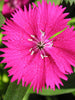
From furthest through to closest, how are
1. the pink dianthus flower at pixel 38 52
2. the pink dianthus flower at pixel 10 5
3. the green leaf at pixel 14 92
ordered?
the pink dianthus flower at pixel 10 5
the green leaf at pixel 14 92
the pink dianthus flower at pixel 38 52

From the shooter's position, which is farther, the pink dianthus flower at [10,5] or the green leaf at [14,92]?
the pink dianthus flower at [10,5]

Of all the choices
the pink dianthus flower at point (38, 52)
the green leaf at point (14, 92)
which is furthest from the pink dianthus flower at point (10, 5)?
the green leaf at point (14, 92)

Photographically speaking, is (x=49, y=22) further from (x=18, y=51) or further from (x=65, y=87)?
(x=65, y=87)

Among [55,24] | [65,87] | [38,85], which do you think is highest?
A: [55,24]

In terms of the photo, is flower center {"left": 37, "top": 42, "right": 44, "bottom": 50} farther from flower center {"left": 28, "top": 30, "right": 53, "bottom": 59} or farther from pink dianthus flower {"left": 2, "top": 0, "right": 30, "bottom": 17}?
pink dianthus flower {"left": 2, "top": 0, "right": 30, "bottom": 17}

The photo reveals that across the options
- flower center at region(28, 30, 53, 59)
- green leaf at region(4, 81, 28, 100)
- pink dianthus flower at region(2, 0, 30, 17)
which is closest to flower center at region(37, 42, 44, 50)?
flower center at region(28, 30, 53, 59)

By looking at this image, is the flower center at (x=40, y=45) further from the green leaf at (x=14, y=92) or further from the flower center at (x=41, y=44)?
the green leaf at (x=14, y=92)

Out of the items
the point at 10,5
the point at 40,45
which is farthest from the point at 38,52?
the point at 10,5

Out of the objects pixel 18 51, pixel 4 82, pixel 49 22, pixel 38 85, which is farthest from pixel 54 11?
pixel 4 82
